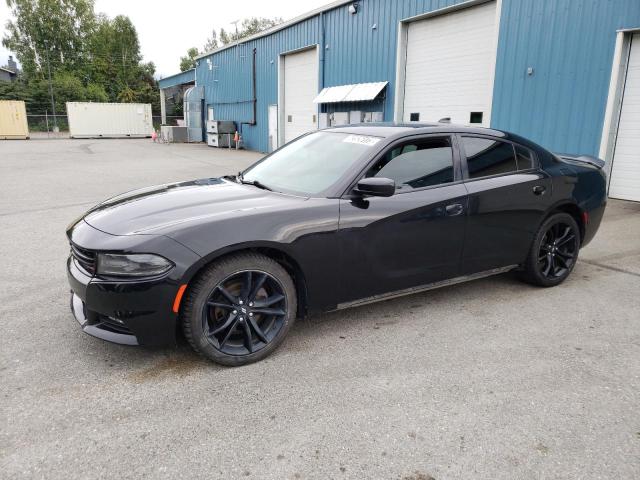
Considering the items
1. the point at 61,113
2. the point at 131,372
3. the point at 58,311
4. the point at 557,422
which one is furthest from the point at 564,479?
the point at 61,113

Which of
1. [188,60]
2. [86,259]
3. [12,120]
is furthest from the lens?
[188,60]

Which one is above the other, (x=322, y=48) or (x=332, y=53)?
(x=322, y=48)

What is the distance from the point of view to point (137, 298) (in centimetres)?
279

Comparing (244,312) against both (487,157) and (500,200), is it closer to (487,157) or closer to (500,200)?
(500,200)

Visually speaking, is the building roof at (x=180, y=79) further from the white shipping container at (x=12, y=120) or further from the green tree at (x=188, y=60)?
the green tree at (x=188, y=60)

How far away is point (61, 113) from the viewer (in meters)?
50.6

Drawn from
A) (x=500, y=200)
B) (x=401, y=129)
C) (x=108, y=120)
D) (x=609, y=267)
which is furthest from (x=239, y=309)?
(x=108, y=120)

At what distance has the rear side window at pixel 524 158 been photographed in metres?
4.34

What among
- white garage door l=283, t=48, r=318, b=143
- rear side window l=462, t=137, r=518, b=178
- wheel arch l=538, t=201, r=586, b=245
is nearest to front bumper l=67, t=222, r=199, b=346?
rear side window l=462, t=137, r=518, b=178

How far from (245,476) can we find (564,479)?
139 cm

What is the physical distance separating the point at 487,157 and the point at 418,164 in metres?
0.74

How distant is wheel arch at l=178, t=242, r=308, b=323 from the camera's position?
287 cm

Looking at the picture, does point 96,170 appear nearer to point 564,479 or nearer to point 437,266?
point 437,266

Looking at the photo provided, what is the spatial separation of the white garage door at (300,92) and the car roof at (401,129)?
14.0 meters
